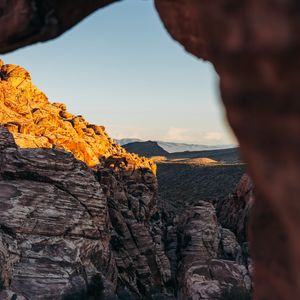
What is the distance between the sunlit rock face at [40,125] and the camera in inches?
2101

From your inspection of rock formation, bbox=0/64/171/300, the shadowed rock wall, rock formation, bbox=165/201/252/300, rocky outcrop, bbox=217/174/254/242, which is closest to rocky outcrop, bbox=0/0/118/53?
the shadowed rock wall

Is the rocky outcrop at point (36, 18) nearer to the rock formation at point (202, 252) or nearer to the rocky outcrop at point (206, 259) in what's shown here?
the rocky outcrop at point (206, 259)

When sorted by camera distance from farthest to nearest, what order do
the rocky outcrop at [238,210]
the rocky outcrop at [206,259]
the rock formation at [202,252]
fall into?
the rocky outcrop at [238,210], the rock formation at [202,252], the rocky outcrop at [206,259]

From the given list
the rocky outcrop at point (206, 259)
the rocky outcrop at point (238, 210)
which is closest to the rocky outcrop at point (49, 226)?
the rocky outcrop at point (206, 259)

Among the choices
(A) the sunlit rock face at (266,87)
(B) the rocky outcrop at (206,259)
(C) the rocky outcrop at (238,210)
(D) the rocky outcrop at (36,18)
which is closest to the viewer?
(A) the sunlit rock face at (266,87)

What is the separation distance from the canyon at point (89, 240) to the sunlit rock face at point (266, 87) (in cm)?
2103

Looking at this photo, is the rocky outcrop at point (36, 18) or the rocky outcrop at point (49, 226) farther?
the rocky outcrop at point (49, 226)

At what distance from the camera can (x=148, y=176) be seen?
6041 centimetres

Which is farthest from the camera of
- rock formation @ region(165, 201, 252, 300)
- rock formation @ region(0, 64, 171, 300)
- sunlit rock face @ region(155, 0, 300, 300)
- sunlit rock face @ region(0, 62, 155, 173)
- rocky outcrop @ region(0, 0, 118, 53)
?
sunlit rock face @ region(0, 62, 155, 173)

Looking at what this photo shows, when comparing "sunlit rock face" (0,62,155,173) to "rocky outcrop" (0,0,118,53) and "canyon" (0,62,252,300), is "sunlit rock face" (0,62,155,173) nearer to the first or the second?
"canyon" (0,62,252,300)

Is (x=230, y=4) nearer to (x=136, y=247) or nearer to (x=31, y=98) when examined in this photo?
(x=136, y=247)

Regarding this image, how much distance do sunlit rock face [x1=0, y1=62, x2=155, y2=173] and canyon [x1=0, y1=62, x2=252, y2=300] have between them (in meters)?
0.98

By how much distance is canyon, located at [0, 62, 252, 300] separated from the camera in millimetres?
25516

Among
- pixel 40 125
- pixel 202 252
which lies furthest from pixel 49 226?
pixel 40 125
